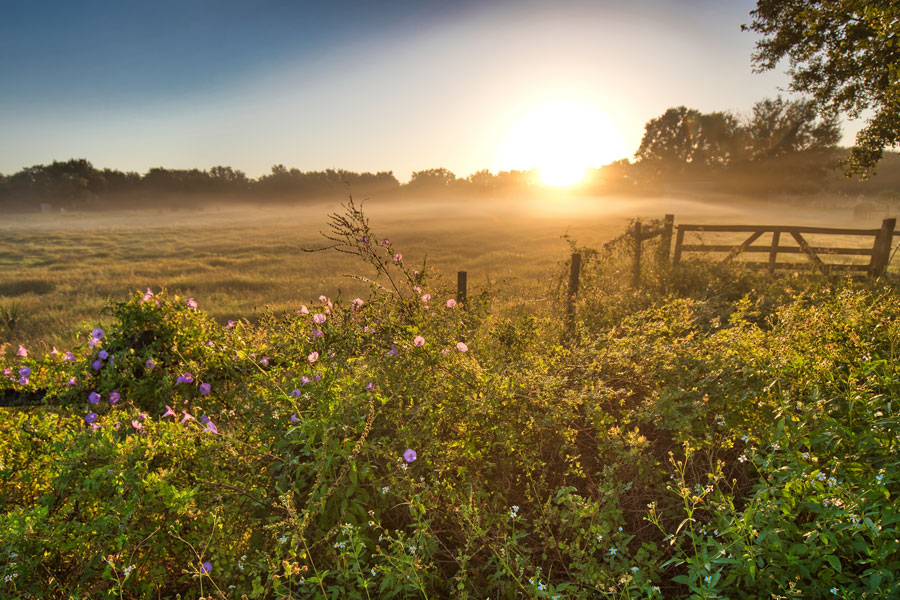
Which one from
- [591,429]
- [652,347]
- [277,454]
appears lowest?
[591,429]

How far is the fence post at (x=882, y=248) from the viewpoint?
10.1 metres

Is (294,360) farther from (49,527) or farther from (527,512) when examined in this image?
(527,512)

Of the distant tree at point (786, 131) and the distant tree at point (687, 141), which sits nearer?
the distant tree at point (786, 131)

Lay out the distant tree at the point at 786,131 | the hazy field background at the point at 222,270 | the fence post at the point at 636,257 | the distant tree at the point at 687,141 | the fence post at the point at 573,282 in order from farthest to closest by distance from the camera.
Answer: the distant tree at the point at 687,141, the distant tree at the point at 786,131, the hazy field background at the point at 222,270, the fence post at the point at 636,257, the fence post at the point at 573,282

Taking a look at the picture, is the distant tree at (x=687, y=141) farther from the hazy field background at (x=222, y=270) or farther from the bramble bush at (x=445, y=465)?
the bramble bush at (x=445, y=465)

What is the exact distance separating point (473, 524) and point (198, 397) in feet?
10.4

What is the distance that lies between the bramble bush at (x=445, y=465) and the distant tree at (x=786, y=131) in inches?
2509

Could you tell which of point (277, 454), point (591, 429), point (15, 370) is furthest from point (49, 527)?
point (591, 429)

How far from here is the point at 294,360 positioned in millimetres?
4199

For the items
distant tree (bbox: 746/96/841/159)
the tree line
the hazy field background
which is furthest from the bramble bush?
distant tree (bbox: 746/96/841/159)

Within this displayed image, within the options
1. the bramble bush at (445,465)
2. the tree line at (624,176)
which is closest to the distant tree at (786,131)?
the tree line at (624,176)

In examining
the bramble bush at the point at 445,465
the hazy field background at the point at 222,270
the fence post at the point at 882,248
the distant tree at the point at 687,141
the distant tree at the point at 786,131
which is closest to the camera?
the bramble bush at the point at 445,465

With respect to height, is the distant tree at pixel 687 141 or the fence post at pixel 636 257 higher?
the distant tree at pixel 687 141

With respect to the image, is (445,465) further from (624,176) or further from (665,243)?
(624,176)
